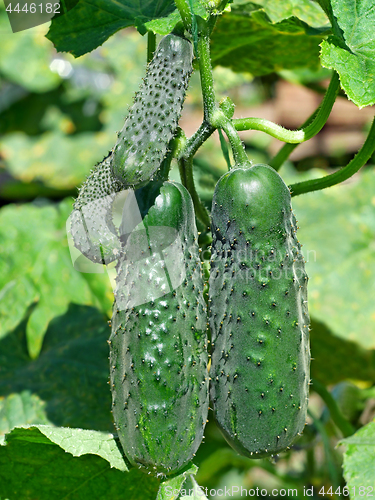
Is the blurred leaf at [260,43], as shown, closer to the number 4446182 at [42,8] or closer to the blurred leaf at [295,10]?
the blurred leaf at [295,10]

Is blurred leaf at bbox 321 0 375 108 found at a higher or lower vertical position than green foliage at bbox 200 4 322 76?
lower

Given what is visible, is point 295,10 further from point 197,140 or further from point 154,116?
point 154,116

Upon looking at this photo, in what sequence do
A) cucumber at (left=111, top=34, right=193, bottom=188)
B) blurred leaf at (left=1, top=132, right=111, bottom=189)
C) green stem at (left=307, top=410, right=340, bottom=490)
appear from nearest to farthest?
cucumber at (left=111, top=34, right=193, bottom=188) → green stem at (left=307, top=410, right=340, bottom=490) → blurred leaf at (left=1, top=132, right=111, bottom=189)

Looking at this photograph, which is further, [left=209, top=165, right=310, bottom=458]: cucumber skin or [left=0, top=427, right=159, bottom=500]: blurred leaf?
[left=0, top=427, right=159, bottom=500]: blurred leaf

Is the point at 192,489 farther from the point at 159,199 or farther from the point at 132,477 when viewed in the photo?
the point at 159,199

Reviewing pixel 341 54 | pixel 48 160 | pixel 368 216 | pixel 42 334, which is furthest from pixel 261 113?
pixel 341 54

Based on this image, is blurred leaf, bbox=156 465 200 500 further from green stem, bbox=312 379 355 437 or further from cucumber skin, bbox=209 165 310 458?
green stem, bbox=312 379 355 437

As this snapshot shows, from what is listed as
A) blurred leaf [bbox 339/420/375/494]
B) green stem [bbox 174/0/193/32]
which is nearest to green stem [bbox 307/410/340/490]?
blurred leaf [bbox 339/420/375/494]
